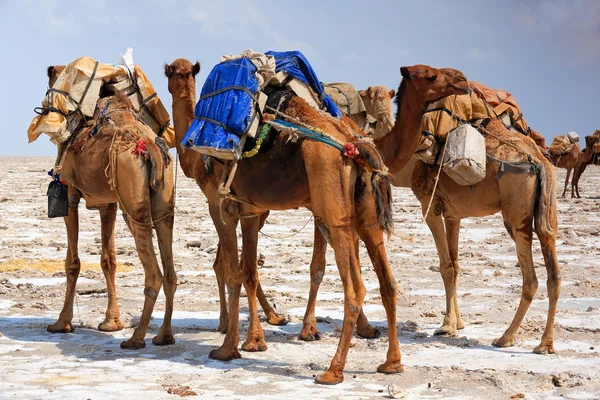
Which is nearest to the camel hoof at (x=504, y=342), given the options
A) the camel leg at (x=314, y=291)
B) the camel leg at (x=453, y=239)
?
the camel leg at (x=453, y=239)

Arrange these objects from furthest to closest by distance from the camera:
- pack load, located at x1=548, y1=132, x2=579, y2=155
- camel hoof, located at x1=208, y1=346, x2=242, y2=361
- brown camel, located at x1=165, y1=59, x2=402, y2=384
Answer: pack load, located at x1=548, y1=132, x2=579, y2=155 → camel hoof, located at x1=208, y1=346, x2=242, y2=361 → brown camel, located at x1=165, y1=59, x2=402, y2=384

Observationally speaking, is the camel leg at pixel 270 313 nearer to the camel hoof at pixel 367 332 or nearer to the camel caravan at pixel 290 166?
the camel caravan at pixel 290 166

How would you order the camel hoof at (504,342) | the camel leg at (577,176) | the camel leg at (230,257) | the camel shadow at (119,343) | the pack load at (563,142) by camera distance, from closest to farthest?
1. the camel shadow at (119,343)
2. the camel leg at (230,257)
3. the camel hoof at (504,342)
4. the pack load at (563,142)
5. the camel leg at (577,176)

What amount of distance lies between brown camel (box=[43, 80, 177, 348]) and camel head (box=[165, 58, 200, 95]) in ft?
2.04

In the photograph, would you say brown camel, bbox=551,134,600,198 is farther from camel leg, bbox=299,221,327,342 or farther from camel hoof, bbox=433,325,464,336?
camel leg, bbox=299,221,327,342

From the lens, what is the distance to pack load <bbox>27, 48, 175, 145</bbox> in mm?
9102

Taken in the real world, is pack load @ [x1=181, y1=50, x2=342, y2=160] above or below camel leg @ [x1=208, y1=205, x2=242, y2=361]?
above

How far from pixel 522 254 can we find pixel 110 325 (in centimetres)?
454

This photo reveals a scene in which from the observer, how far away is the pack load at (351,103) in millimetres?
9547

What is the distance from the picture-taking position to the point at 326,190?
23.1ft

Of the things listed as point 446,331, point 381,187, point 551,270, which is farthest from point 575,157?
point 381,187

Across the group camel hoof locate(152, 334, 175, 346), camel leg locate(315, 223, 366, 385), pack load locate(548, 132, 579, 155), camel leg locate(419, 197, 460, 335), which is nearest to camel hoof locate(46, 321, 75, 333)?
camel hoof locate(152, 334, 175, 346)

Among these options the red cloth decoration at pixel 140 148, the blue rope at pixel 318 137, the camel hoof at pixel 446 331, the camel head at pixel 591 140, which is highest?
the camel head at pixel 591 140

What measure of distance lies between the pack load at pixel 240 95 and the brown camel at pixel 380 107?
4.89ft
